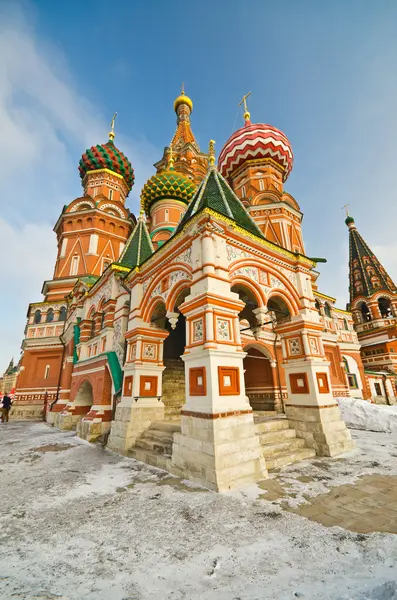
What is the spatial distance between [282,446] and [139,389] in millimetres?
3770

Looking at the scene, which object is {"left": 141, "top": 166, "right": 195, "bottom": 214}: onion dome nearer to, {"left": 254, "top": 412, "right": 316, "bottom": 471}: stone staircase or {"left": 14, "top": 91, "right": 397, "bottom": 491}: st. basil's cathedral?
{"left": 14, "top": 91, "right": 397, "bottom": 491}: st. basil's cathedral

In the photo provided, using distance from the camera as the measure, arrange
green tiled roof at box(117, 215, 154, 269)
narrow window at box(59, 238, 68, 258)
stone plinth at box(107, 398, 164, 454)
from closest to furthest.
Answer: stone plinth at box(107, 398, 164, 454)
green tiled roof at box(117, 215, 154, 269)
narrow window at box(59, 238, 68, 258)

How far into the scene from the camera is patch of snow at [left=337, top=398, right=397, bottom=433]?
9141 millimetres

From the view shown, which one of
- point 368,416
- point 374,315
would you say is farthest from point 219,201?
point 374,315

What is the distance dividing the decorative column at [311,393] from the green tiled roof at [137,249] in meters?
6.24

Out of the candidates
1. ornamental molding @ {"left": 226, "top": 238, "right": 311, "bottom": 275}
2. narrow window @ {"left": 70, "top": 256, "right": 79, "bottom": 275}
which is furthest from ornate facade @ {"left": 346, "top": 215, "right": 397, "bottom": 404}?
narrow window @ {"left": 70, "top": 256, "right": 79, "bottom": 275}

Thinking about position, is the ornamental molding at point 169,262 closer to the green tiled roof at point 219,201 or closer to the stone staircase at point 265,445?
the green tiled roof at point 219,201

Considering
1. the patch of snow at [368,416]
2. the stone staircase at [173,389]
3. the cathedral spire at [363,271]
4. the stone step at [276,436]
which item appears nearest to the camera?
the stone step at [276,436]

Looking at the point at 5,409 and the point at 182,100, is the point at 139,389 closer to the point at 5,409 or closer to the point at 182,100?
the point at 5,409

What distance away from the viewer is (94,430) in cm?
808

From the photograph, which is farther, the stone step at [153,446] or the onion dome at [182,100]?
the onion dome at [182,100]

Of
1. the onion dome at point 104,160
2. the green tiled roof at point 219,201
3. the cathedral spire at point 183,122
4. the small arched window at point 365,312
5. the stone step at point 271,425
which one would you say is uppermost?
the cathedral spire at point 183,122

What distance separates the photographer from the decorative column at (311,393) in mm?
6078

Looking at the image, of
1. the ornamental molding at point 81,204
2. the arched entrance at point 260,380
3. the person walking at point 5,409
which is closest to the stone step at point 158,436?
the arched entrance at point 260,380
